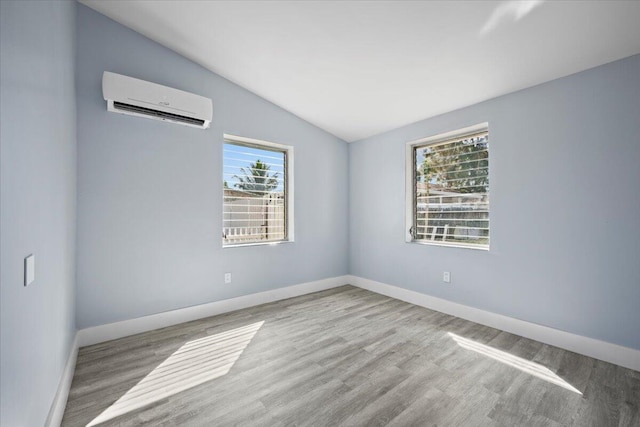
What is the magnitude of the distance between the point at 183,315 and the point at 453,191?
342cm

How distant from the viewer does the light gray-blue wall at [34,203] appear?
3.41ft

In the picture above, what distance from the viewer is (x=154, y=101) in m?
2.70

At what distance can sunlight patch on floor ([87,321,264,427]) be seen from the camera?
71.1 inches

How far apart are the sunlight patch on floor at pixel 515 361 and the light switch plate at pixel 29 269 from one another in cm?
302

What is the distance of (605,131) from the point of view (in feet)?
7.60

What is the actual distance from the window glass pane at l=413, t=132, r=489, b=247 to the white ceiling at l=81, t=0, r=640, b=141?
52cm

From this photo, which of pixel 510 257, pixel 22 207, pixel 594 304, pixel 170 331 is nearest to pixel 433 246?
pixel 510 257

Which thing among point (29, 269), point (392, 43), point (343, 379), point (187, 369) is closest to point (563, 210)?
point (392, 43)

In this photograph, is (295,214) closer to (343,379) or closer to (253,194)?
(253,194)

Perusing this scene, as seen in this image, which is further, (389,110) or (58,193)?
(389,110)

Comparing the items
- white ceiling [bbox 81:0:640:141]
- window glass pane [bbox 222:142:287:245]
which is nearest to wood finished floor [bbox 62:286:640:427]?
window glass pane [bbox 222:142:287:245]

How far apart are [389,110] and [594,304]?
2.74m

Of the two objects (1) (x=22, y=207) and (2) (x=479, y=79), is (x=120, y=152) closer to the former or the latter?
(1) (x=22, y=207)

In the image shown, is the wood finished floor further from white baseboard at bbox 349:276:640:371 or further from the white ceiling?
the white ceiling
